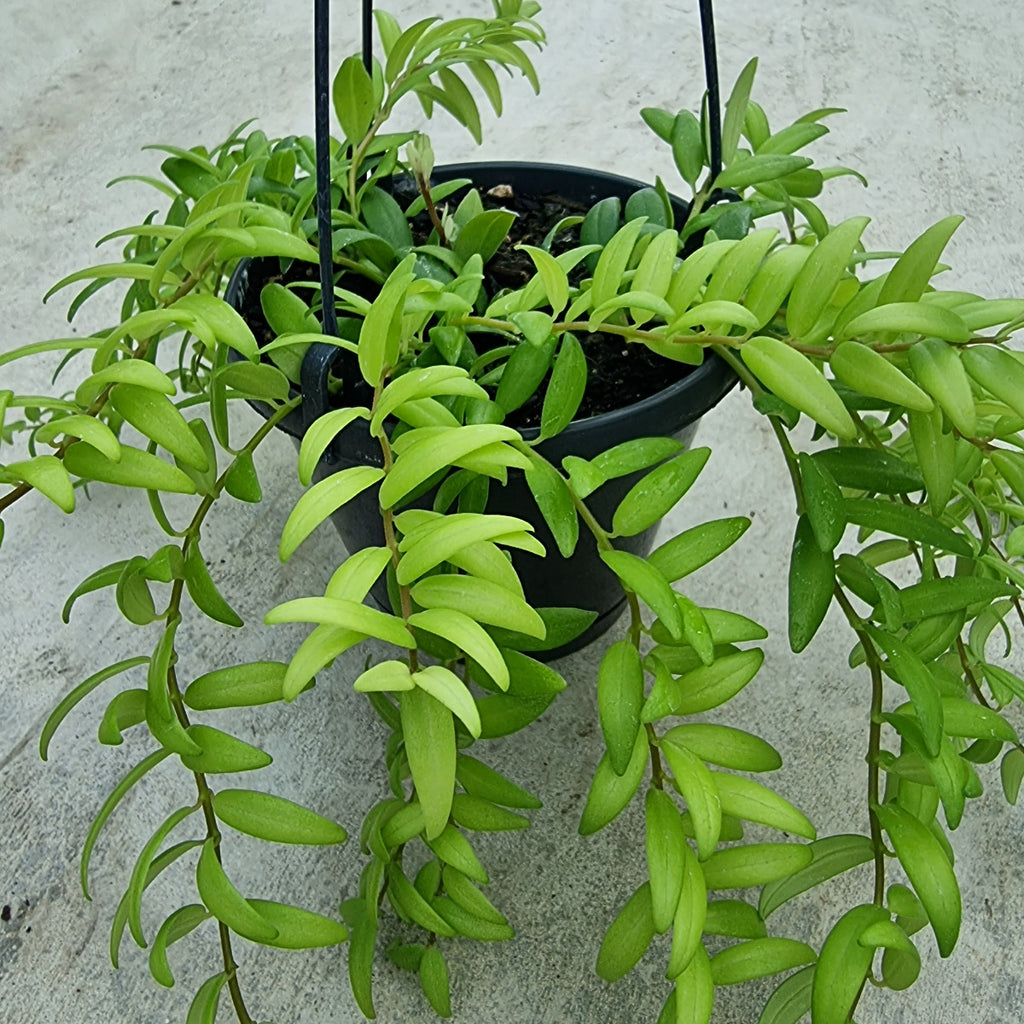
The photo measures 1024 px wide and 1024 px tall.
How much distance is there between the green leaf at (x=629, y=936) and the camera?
619mm

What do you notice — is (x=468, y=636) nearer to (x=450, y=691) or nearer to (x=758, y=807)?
(x=450, y=691)

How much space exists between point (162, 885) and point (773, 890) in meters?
0.47

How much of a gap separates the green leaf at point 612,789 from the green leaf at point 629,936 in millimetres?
65

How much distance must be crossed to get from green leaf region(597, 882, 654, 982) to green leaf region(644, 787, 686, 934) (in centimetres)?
5

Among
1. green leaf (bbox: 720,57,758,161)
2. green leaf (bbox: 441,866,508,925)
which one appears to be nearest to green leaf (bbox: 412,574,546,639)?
green leaf (bbox: 441,866,508,925)

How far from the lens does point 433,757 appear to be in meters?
0.52

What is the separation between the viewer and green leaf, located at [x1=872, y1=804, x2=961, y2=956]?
560 mm

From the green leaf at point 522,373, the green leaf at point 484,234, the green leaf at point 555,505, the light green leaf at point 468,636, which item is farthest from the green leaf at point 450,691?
the green leaf at point 484,234

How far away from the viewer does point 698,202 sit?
0.82m

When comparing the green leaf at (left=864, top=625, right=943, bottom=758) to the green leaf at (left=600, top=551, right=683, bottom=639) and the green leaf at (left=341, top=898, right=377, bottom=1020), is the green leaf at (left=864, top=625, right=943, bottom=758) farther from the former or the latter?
the green leaf at (left=341, top=898, right=377, bottom=1020)

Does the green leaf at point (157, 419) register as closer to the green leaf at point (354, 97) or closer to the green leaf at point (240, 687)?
the green leaf at point (240, 687)

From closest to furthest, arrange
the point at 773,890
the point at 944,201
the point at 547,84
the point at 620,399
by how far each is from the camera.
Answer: the point at 773,890 < the point at 620,399 < the point at 944,201 < the point at 547,84

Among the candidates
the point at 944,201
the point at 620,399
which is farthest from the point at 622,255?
the point at 944,201

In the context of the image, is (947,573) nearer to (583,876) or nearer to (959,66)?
(583,876)
